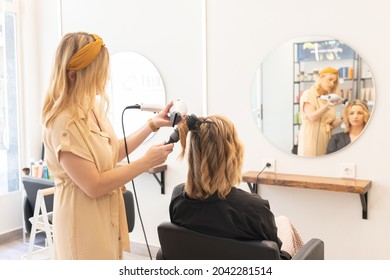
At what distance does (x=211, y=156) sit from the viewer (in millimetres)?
1481

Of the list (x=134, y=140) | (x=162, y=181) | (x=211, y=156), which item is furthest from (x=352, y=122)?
(x=162, y=181)

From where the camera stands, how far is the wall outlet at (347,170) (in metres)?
2.23

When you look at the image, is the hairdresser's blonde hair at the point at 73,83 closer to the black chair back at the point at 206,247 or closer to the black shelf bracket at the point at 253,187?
the black chair back at the point at 206,247

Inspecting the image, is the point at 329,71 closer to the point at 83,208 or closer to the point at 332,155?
the point at 332,155

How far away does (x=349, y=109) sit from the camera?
7.27 ft

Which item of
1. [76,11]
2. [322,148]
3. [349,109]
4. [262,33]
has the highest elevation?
[76,11]

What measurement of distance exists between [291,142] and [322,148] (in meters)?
0.18

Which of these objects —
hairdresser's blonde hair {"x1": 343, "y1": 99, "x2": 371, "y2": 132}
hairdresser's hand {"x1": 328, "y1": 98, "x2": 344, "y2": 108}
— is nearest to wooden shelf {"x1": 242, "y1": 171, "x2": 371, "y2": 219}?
hairdresser's blonde hair {"x1": 343, "y1": 99, "x2": 371, "y2": 132}

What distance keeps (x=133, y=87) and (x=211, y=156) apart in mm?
1682

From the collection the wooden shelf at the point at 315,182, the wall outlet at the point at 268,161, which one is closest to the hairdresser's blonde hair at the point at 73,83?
the wooden shelf at the point at 315,182

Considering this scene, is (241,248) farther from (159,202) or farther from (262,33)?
(159,202)

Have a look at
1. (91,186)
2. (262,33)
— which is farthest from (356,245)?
(91,186)

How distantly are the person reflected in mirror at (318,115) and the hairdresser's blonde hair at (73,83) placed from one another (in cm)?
134

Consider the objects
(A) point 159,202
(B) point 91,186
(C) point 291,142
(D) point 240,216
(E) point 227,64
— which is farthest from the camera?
(A) point 159,202
